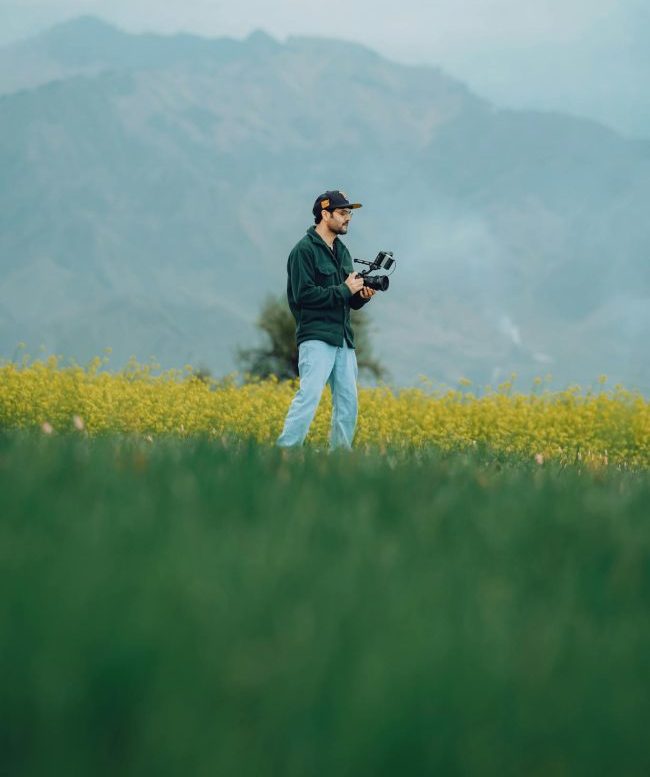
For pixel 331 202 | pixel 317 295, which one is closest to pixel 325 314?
pixel 317 295

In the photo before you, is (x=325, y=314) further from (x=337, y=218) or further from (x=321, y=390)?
(x=337, y=218)

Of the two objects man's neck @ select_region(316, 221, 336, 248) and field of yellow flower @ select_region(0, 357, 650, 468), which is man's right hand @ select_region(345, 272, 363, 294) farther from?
field of yellow flower @ select_region(0, 357, 650, 468)

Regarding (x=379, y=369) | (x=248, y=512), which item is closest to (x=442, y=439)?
(x=248, y=512)

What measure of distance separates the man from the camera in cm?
6

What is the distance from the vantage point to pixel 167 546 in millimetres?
2943

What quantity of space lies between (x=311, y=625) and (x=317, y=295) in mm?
6708

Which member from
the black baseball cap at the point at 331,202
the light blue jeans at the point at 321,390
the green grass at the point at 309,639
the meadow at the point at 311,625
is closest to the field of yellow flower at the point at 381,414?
the light blue jeans at the point at 321,390

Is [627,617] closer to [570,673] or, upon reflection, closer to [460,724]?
[570,673]

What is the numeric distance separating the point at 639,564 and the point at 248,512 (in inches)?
44.9

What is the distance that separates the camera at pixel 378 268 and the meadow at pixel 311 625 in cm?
482

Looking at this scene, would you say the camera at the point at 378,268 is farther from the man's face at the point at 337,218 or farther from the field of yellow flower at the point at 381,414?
the field of yellow flower at the point at 381,414

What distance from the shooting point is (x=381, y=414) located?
1453cm

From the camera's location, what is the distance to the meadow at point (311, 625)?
2115mm

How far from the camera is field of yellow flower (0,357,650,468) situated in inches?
549
